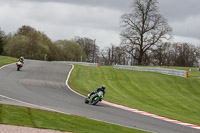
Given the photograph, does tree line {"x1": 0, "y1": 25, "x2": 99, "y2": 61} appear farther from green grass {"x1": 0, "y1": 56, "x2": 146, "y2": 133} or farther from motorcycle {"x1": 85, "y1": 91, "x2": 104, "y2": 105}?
green grass {"x1": 0, "y1": 56, "x2": 146, "y2": 133}

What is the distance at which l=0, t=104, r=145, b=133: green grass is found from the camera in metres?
9.99

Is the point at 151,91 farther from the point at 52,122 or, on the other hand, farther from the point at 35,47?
the point at 35,47

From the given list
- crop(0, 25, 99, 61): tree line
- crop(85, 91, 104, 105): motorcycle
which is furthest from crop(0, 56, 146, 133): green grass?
crop(0, 25, 99, 61): tree line

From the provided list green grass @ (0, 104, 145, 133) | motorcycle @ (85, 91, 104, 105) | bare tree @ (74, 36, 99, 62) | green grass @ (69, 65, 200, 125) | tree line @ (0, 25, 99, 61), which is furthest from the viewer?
bare tree @ (74, 36, 99, 62)

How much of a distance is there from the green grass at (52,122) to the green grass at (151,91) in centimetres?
751

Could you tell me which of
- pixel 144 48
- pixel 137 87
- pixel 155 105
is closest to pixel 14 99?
pixel 155 105

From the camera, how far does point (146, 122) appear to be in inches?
552

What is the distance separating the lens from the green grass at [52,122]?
9992mm

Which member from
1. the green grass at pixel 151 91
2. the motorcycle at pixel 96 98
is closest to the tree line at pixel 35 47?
the green grass at pixel 151 91

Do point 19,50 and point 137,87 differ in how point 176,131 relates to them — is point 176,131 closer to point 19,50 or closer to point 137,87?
point 137,87

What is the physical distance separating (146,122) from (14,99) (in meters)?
7.05

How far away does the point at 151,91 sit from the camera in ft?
92.4

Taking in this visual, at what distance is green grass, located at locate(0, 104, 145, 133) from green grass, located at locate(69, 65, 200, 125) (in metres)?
7.51

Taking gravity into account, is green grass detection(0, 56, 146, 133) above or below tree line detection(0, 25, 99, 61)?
below
